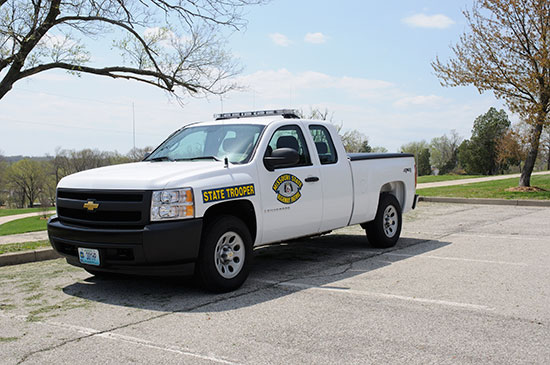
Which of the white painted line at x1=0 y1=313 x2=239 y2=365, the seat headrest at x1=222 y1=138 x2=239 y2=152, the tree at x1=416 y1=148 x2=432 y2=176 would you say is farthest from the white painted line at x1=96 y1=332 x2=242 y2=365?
the tree at x1=416 y1=148 x2=432 y2=176

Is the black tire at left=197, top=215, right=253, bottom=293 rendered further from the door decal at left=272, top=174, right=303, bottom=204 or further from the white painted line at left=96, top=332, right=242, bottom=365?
the white painted line at left=96, top=332, right=242, bottom=365

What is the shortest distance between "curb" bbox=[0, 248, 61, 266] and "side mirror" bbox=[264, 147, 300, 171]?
4.19 metres

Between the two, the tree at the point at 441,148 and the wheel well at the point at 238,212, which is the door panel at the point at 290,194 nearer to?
the wheel well at the point at 238,212

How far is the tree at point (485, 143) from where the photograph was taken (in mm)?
67188

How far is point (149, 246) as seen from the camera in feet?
18.5

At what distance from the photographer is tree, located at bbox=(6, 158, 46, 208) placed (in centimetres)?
10525

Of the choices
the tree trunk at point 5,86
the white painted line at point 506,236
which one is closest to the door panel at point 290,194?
the white painted line at point 506,236

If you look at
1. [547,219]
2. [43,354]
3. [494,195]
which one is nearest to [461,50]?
[494,195]

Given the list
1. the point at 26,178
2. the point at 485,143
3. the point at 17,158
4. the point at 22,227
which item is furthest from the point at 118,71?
the point at 17,158

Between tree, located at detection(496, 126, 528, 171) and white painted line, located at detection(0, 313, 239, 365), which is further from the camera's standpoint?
tree, located at detection(496, 126, 528, 171)

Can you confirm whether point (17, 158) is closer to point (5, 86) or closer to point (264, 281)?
point (5, 86)

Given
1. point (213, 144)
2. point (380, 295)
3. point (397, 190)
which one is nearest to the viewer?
point (380, 295)

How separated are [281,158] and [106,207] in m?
2.06

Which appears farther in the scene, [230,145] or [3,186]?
[3,186]
